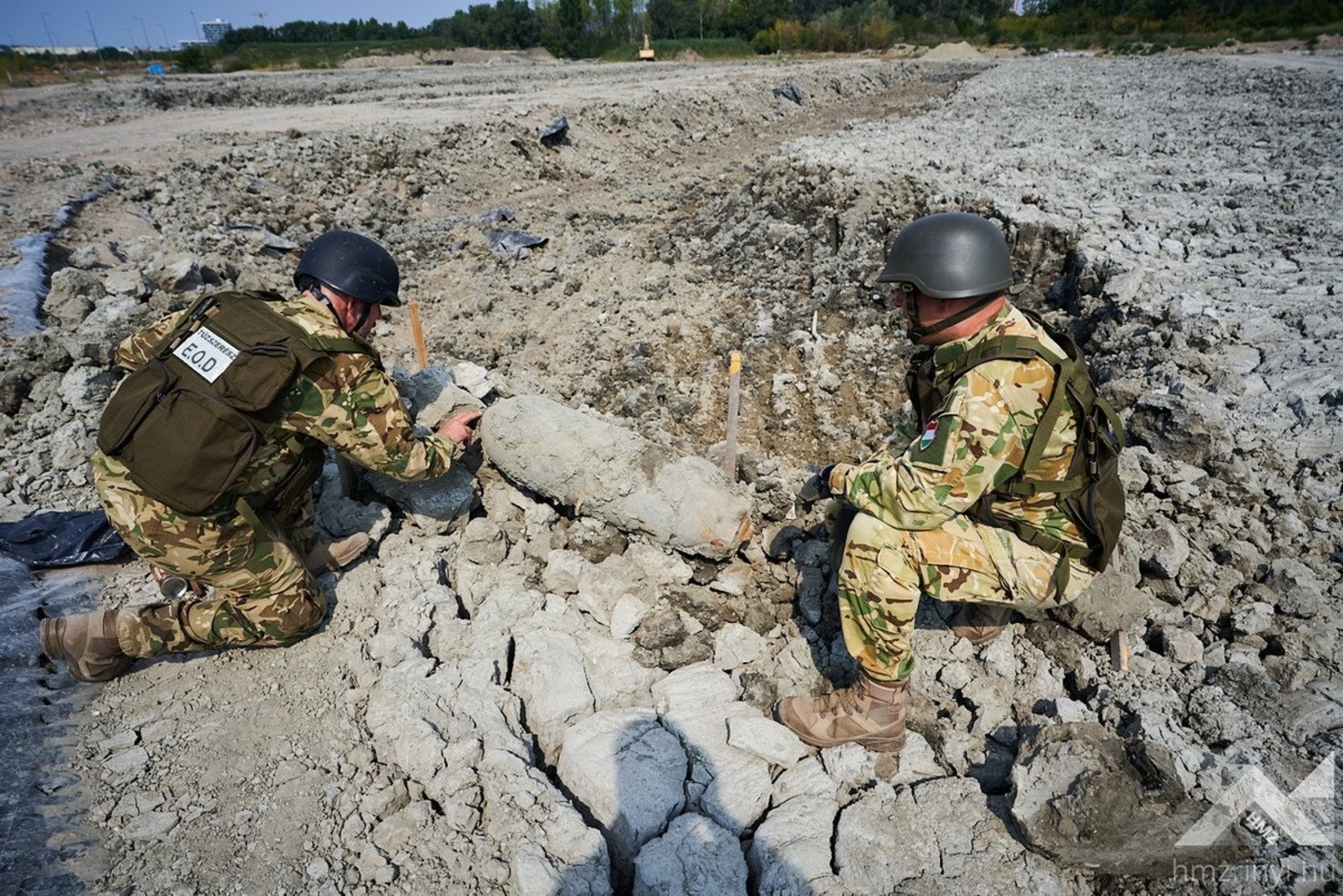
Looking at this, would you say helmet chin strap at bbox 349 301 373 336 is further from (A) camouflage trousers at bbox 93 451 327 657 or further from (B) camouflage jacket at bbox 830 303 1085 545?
(B) camouflage jacket at bbox 830 303 1085 545

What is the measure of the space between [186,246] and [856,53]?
46.3 meters

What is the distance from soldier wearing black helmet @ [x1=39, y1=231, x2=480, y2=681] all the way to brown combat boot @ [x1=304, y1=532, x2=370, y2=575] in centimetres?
22

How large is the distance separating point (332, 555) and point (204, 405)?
1084 mm

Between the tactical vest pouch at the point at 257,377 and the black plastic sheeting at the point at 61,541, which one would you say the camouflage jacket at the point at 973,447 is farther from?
the black plastic sheeting at the point at 61,541

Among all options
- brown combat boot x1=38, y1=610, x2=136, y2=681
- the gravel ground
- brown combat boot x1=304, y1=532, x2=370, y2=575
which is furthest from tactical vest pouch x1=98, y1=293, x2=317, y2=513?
the gravel ground

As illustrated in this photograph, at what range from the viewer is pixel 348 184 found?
10.4 m

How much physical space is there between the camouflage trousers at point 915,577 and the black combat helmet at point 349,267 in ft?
7.85

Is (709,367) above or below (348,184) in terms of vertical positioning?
below

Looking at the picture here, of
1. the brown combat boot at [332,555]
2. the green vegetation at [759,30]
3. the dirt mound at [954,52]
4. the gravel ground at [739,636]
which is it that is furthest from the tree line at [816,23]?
the brown combat boot at [332,555]

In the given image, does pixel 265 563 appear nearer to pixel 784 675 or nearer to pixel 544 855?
pixel 544 855

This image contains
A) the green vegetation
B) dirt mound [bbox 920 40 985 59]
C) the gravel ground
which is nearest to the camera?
the gravel ground

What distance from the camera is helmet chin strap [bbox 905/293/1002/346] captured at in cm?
257

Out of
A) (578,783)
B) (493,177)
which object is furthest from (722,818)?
(493,177)

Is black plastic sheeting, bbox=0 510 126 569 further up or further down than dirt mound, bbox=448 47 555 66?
further down
